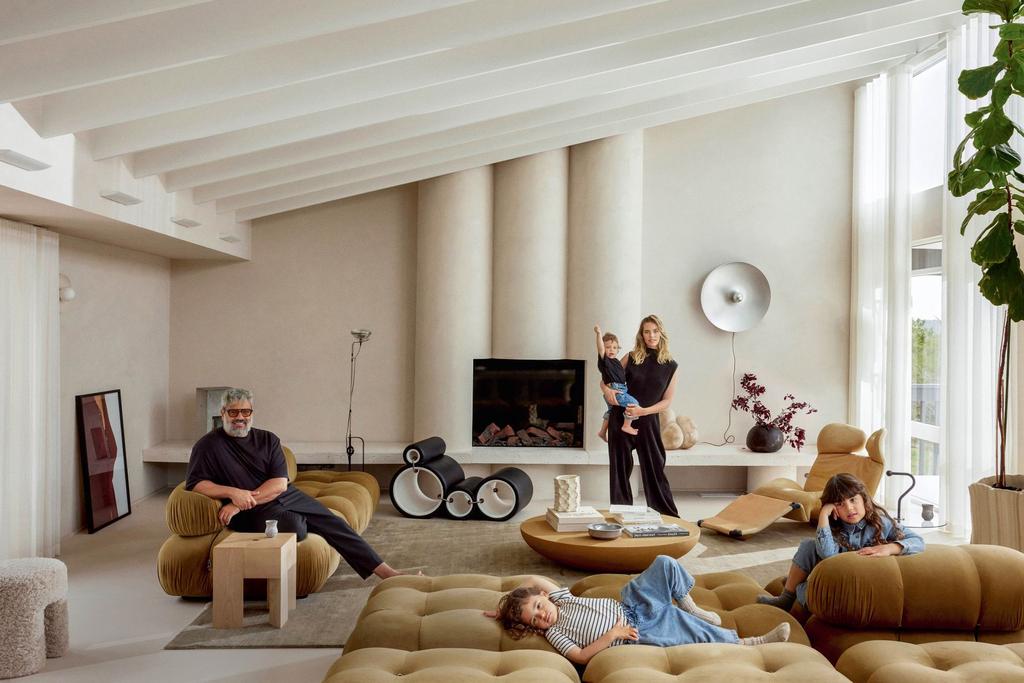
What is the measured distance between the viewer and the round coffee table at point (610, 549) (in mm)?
4930

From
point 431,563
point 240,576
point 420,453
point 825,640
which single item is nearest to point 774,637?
point 825,640

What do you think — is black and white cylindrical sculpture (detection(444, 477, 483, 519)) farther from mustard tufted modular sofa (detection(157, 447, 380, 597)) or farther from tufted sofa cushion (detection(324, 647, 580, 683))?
tufted sofa cushion (detection(324, 647, 580, 683))

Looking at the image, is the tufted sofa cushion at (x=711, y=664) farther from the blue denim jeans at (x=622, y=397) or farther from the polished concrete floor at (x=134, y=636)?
the blue denim jeans at (x=622, y=397)

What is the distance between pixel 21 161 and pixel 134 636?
230 centimetres

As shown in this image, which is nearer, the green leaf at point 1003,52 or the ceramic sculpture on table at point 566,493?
the green leaf at point 1003,52

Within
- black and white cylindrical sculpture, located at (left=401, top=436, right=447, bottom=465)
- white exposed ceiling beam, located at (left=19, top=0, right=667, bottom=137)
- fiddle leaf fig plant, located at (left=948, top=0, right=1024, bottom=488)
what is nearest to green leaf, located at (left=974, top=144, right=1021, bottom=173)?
fiddle leaf fig plant, located at (left=948, top=0, right=1024, bottom=488)

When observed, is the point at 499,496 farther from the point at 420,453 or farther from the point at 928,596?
the point at 928,596

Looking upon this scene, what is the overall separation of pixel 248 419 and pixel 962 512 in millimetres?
4961

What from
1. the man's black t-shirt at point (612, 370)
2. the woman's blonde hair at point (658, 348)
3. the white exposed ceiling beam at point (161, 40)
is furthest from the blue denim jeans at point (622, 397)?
the white exposed ceiling beam at point (161, 40)

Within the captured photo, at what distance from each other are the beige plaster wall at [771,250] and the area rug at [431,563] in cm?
190

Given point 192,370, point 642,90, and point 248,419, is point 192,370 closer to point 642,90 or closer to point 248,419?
point 248,419

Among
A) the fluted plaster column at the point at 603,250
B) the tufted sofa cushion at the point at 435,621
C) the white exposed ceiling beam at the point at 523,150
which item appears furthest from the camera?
the fluted plaster column at the point at 603,250

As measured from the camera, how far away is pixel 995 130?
448 cm

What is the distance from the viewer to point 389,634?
10.1 ft
